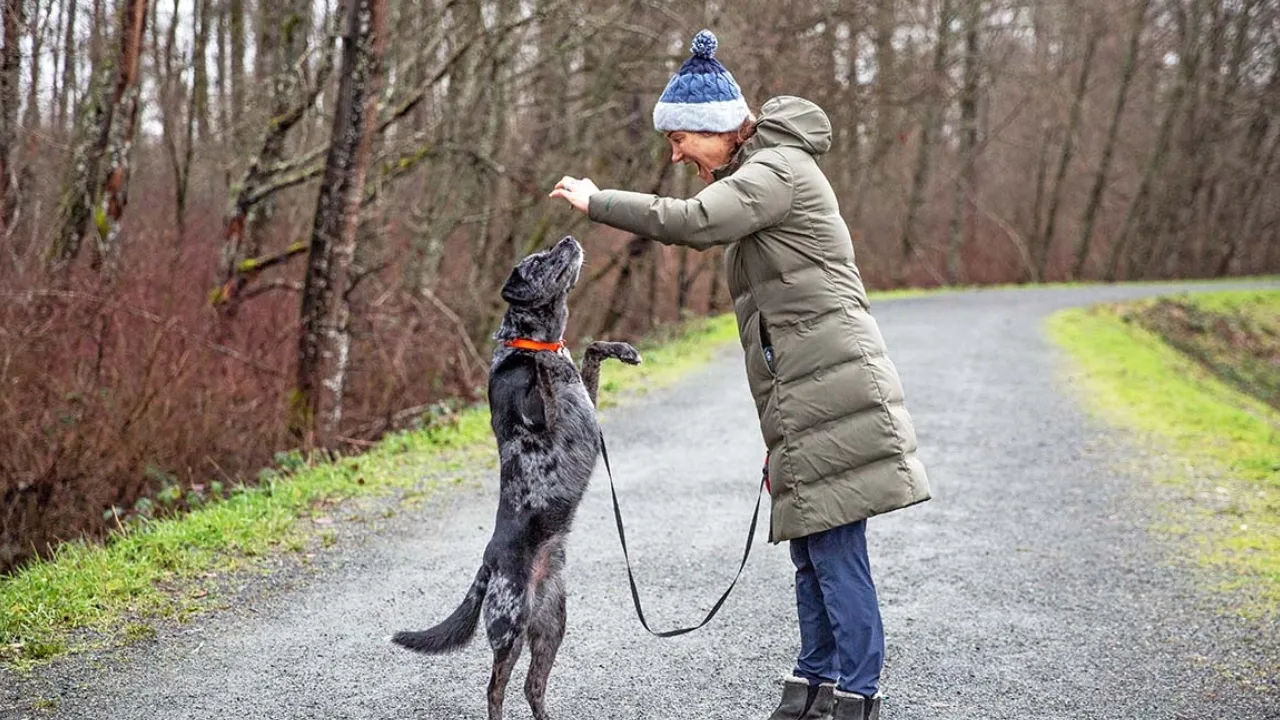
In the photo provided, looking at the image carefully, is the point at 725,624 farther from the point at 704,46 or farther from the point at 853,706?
the point at 704,46

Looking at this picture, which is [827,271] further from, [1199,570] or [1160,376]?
[1160,376]

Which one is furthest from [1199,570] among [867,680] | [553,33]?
[553,33]

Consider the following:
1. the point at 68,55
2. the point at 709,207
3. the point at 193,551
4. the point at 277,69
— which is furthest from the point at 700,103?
the point at 277,69

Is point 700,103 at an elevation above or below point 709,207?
above

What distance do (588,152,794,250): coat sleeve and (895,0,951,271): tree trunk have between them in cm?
2396

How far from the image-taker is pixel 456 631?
3861 millimetres

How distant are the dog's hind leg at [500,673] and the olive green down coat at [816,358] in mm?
980

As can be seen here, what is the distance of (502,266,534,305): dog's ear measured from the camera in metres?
3.88

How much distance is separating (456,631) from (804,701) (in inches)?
50.5

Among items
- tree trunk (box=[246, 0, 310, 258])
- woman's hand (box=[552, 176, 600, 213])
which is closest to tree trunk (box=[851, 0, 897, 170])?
tree trunk (box=[246, 0, 310, 258])

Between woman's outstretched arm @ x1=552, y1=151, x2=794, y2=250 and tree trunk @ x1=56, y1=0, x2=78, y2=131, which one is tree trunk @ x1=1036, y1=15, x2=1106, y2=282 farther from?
woman's outstretched arm @ x1=552, y1=151, x2=794, y2=250

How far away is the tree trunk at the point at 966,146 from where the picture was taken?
27.7 m

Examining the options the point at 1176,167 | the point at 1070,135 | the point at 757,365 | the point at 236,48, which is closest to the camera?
the point at 757,365

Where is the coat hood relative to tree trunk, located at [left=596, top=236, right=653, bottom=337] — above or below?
above
